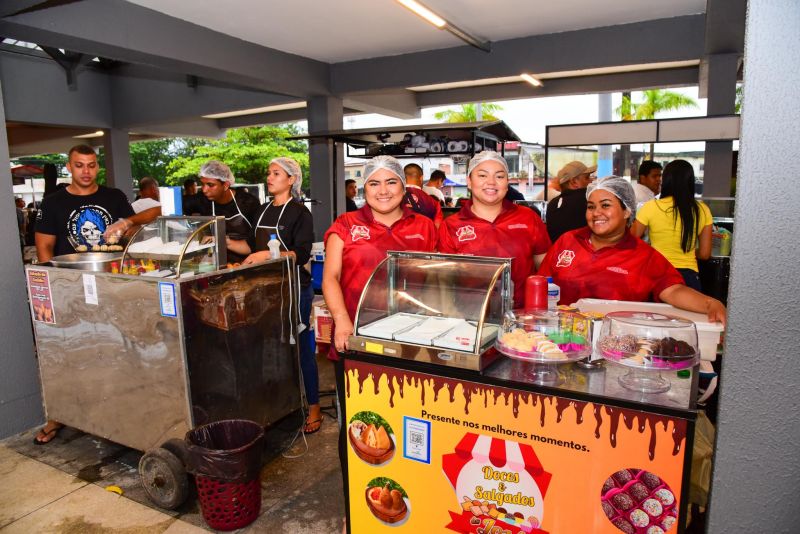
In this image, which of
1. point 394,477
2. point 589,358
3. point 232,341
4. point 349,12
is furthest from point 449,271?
point 349,12

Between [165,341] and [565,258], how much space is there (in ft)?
7.35

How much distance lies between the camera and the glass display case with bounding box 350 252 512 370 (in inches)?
75.2

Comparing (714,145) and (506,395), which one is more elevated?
(714,145)

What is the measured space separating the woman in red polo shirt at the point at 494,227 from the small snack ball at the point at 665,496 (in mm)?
1183

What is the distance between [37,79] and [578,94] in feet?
34.7

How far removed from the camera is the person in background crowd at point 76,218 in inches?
149

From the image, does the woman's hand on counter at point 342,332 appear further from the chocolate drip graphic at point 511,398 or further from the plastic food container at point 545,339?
the plastic food container at point 545,339

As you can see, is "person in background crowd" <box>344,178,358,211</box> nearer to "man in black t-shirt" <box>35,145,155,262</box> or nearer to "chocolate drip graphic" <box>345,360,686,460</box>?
"man in black t-shirt" <box>35,145,155,262</box>

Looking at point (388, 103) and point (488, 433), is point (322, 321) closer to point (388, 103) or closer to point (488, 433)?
point (488, 433)

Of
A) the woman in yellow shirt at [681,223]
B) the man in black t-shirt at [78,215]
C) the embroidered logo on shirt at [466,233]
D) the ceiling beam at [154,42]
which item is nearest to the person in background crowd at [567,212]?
the woman in yellow shirt at [681,223]

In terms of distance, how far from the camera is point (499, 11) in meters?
6.44

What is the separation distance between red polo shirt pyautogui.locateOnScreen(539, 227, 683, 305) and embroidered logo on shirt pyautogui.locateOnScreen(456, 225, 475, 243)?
0.41 metres

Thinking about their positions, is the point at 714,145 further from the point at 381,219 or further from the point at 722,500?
the point at 722,500

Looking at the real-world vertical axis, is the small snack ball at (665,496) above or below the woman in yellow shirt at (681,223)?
below
